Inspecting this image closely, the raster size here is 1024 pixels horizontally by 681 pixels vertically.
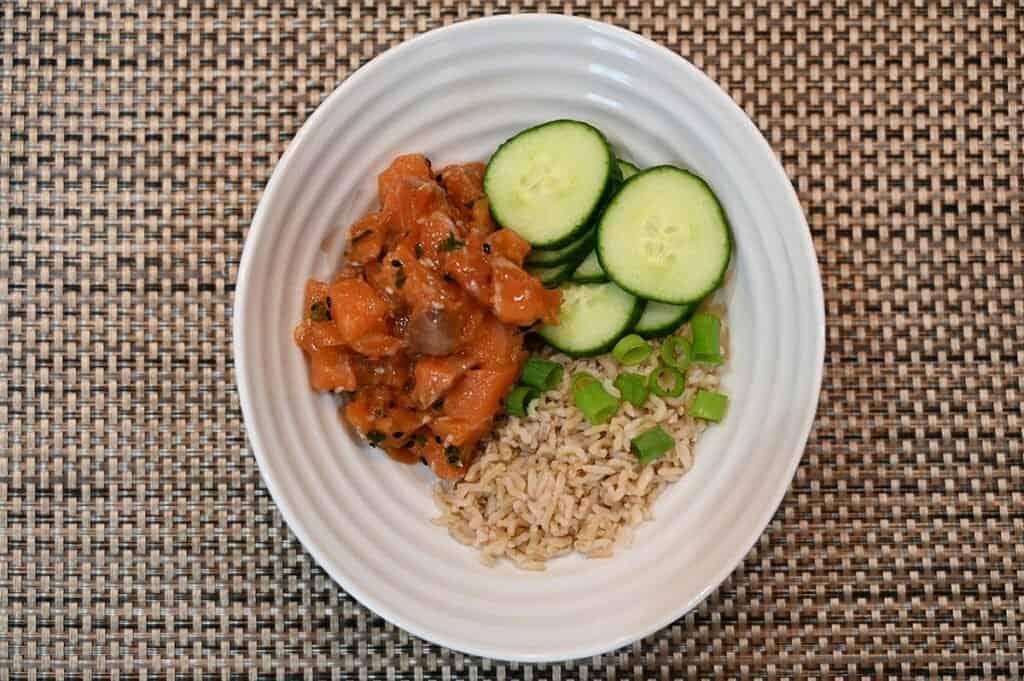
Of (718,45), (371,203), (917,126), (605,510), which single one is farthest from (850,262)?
(371,203)

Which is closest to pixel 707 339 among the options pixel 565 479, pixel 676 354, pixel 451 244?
pixel 676 354

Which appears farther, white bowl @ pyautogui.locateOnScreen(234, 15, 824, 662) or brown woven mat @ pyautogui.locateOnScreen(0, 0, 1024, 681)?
brown woven mat @ pyautogui.locateOnScreen(0, 0, 1024, 681)

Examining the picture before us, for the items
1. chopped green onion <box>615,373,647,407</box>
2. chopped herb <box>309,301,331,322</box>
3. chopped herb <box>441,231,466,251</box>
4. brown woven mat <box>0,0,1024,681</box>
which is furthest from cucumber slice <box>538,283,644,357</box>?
brown woven mat <box>0,0,1024,681</box>

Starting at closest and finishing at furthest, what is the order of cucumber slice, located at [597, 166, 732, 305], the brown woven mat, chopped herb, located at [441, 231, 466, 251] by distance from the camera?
chopped herb, located at [441, 231, 466, 251] → cucumber slice, located at [597, 166, 732, 305] → the brown woven mat

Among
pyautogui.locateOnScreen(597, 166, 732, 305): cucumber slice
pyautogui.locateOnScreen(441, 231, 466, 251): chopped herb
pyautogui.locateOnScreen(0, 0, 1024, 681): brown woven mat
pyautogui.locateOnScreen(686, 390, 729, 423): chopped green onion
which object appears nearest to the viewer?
pyautogui.locateOnScreen(441, 231, 466, 251): chopped herb

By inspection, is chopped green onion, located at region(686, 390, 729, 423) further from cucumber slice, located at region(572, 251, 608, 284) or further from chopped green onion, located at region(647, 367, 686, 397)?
cucumber slice, located at region(572, 251, 608, 284)

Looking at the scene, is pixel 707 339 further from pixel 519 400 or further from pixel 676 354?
pixel 519 400
